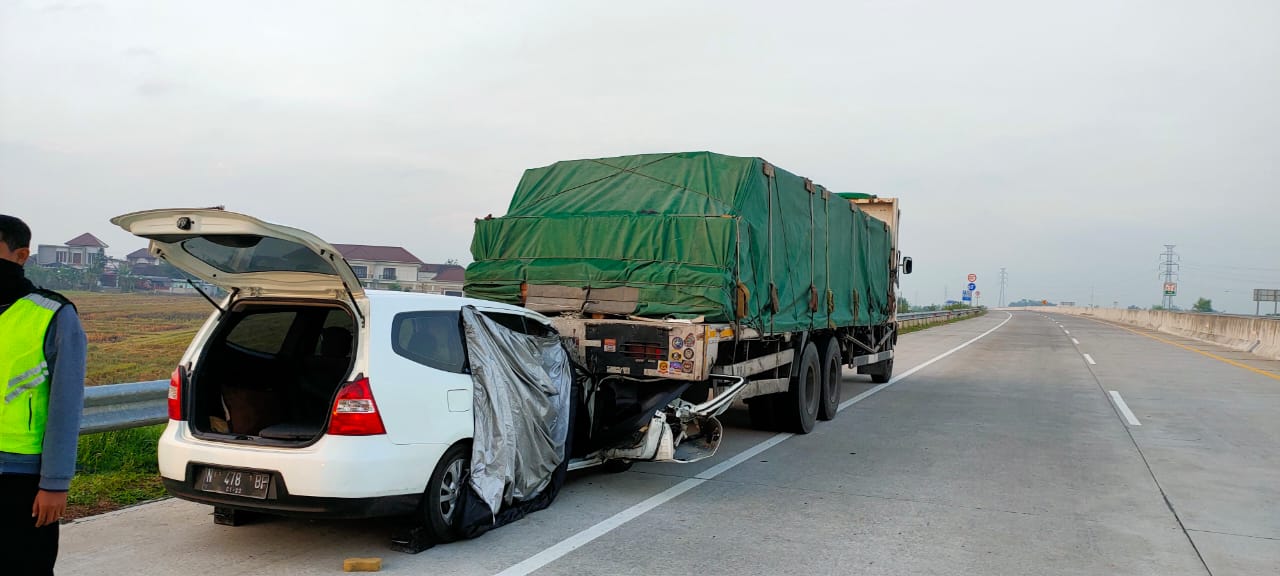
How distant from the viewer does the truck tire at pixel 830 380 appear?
1093 centimetres

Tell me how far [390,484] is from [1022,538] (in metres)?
4.11

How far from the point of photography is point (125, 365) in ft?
36.9

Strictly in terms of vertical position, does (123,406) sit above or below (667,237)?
below

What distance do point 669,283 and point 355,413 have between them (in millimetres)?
3579

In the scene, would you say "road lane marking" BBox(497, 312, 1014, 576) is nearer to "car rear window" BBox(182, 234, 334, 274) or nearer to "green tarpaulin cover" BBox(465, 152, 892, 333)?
"green tarpaulin cover" BBox(465, 152, 892, 333)

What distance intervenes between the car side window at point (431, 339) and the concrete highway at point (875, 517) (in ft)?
3.72

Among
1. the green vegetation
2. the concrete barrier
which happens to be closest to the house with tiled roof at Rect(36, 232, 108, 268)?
the green vegetation

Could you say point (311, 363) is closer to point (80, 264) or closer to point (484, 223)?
point (484, 223)

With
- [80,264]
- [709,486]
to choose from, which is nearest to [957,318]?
[80,264]

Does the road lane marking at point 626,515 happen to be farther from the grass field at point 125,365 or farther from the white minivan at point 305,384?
the grass field at point 125,365

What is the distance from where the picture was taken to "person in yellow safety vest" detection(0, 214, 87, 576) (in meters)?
3.07

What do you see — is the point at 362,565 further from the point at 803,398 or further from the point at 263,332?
the point at 803,398

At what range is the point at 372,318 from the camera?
200 inches

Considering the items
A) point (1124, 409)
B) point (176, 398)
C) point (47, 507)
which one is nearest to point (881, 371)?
point (1124, 409)
